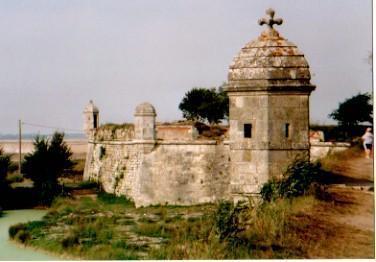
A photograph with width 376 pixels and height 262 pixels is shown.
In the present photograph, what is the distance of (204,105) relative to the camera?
3644cm

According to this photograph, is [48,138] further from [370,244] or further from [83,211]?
[370,244]

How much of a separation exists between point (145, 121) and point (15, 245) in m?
7.47

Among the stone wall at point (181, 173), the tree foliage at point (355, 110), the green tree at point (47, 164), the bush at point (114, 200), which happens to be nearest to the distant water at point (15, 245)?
the green tree at point (47, 164)

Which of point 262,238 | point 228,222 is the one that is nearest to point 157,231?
point 228,222

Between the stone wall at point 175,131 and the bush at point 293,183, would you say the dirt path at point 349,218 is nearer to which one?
the bush at point 293,183

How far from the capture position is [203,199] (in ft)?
75.3

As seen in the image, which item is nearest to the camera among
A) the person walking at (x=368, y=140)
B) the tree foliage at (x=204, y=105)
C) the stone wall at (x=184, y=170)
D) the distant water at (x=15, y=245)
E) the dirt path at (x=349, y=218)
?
the dirt path at (x=349, y=218)

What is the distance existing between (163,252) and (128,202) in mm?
15245

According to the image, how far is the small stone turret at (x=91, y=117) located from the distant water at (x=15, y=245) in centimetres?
630

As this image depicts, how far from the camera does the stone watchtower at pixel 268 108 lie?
35.2 feet

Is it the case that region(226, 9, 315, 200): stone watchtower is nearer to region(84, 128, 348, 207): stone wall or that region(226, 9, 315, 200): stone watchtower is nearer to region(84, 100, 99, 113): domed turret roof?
region(84, 128, 348, 207): stone wall

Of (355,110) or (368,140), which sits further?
(355,110)

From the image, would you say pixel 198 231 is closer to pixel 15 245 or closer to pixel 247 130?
pixel 247 130

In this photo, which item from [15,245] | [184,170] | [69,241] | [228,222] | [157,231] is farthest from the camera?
[184,170]
